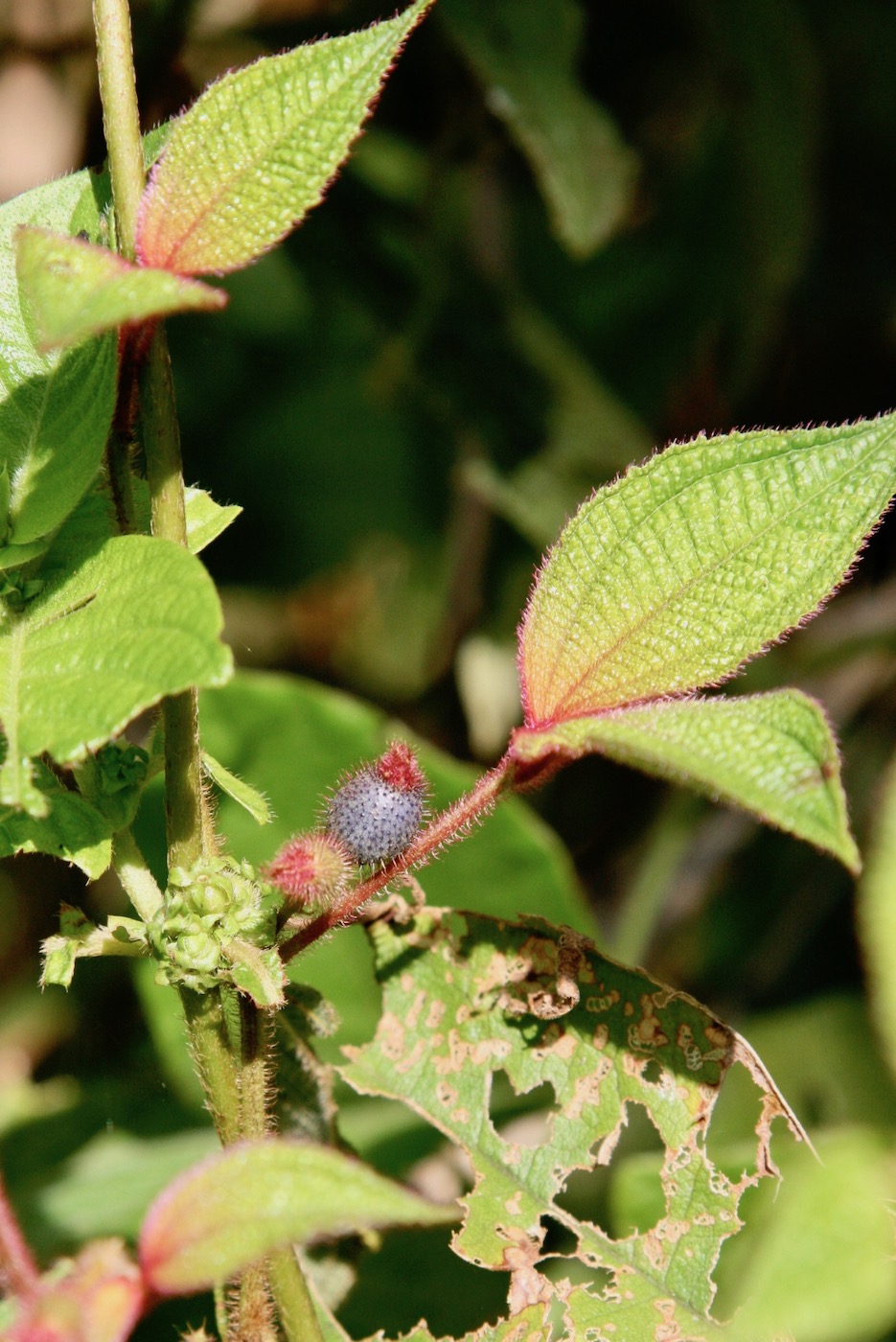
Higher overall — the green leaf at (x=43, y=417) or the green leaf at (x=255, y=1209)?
the green leaf at (x=43, y=417)

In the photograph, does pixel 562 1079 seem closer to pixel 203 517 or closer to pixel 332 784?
pixel 203 517

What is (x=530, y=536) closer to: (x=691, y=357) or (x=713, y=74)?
(x=691, y=357)

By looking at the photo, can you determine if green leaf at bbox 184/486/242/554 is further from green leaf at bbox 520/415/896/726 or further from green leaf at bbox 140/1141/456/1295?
green leaf at bbox 140/1141/456/1295

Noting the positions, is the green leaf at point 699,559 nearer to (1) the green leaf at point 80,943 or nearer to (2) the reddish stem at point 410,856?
(2) the reddish stem at point 410,856

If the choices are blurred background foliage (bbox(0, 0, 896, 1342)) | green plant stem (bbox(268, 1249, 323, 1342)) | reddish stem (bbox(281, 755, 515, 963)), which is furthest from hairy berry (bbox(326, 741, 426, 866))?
blurred background foliage (bbox(0, 0, 896, 1342))

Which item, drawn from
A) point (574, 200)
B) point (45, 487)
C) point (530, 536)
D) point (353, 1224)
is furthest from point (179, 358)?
point (353, 1224)

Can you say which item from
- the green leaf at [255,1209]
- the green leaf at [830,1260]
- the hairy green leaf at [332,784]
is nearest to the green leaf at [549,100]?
the hairy green leaf at [332,784]
